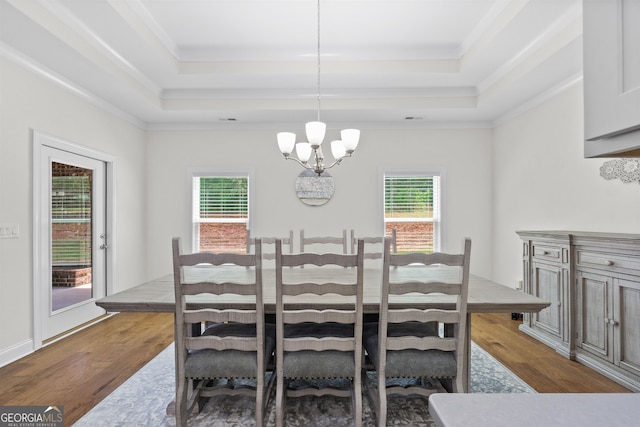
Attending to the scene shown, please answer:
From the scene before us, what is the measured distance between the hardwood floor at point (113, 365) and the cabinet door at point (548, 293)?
192mm

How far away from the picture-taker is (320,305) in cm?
209


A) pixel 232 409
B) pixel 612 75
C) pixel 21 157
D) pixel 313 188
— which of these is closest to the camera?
pixel 612 75

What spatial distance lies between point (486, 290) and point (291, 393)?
4.45 feet

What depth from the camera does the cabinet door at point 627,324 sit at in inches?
104

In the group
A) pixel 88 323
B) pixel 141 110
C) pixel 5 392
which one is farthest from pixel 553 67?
pixel 88 323

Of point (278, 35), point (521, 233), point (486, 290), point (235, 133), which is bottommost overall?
point (486, 290)

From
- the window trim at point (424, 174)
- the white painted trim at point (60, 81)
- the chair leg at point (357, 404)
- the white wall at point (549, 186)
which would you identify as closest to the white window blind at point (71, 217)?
the white painted trim at point (60, 81)

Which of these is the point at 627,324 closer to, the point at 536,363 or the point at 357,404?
the point at 536,363

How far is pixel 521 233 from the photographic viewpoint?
400 centimetres

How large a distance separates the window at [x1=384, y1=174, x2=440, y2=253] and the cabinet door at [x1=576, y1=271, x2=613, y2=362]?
2310mm

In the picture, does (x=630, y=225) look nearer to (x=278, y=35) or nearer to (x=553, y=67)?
(x=553, y=67)

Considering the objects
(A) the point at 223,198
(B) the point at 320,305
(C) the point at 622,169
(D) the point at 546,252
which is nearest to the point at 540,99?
(C) the point at 622,169

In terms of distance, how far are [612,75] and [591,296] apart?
120 inches

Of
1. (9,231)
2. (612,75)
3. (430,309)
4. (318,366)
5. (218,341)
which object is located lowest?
(318,366)
